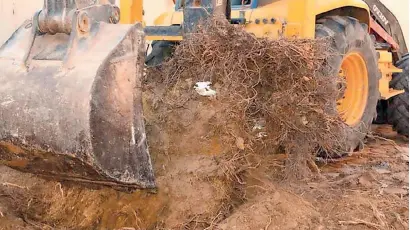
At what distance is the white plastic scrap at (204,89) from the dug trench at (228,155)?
0.04 feet

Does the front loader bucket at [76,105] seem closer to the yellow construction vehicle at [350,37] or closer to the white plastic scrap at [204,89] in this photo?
the white plastic scrap at [204,89]

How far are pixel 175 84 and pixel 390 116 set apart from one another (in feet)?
10.9

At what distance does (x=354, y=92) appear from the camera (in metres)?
4.59

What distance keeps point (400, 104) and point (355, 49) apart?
158cm

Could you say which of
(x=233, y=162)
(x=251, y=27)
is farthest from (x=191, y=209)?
(x=251, y=27)

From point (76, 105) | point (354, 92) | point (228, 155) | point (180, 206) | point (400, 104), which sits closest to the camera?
point (76, 105)

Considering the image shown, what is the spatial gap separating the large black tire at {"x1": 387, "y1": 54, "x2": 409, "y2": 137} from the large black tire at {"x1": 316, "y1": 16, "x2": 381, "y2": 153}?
0.78 meters

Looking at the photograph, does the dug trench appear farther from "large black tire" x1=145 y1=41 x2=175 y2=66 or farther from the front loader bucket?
"large black tire" x1=145 y1=41 x2=175 y2=66

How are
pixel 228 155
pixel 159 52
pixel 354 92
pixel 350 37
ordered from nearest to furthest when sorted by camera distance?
pixel 228 155 < pixel 350 37 < pixel 159 52 < pixel 354 92

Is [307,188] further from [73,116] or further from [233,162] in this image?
[73,116]

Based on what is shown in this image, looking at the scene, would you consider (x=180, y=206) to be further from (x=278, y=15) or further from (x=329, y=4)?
(x=329, y=4)

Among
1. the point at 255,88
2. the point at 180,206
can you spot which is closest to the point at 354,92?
the point at 255,88

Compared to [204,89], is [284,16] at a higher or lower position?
higher

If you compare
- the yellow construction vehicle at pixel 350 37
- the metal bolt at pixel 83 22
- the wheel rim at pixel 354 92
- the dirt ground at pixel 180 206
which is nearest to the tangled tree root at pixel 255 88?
the dirt ground at pixel 180 206
